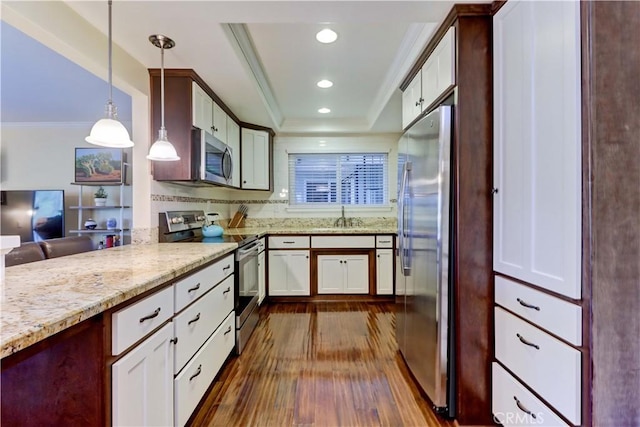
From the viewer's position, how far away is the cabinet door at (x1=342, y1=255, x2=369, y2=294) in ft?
12.5

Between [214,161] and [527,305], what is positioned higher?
[214,161]

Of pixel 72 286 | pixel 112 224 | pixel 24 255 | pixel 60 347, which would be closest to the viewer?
pixel 60 347

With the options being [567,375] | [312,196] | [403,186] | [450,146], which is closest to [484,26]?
Result: [450,146]

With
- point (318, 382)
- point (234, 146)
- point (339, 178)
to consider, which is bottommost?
point (318, 382)

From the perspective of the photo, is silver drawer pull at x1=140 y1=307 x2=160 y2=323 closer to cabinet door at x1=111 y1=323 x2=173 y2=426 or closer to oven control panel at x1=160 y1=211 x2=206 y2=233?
cabinet door at x1=111 y1=323 x2=173 y2=426

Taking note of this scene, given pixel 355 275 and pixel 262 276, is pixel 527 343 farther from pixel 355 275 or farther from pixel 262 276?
pixel 262 276

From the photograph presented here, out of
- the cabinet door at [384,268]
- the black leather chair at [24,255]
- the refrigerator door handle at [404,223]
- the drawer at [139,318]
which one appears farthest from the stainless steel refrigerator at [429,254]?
the black leather chair at [24,255]

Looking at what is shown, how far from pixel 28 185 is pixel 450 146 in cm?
548

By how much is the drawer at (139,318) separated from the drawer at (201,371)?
0.38 metres

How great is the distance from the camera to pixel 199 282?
1697 mm

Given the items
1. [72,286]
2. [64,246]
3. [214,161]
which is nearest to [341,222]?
[214,161]

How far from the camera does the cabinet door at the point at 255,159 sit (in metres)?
3.82

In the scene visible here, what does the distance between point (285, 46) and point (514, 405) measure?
2.65 meters

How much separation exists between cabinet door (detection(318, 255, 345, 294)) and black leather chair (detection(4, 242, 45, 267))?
262 cm
